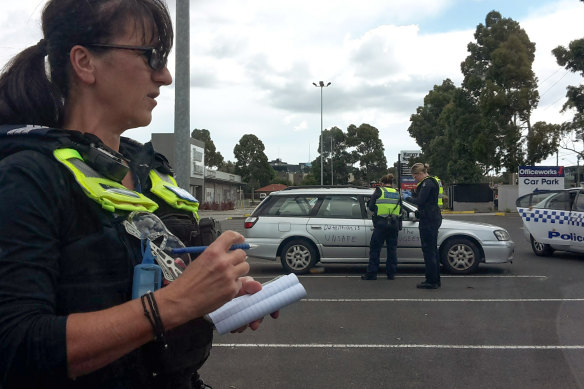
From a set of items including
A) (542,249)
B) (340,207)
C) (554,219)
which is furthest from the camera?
(542,249)

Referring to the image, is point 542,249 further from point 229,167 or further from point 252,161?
point 229,167

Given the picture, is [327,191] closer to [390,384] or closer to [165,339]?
[390,384]

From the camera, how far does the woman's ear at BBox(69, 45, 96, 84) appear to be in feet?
4.13

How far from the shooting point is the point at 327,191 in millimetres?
10828

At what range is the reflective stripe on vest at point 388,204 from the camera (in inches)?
377

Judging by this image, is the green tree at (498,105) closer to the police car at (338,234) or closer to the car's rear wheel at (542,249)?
the car's rear wheel at (542,249)

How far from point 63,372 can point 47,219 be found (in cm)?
28

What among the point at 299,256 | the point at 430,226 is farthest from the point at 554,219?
the point at 299,256

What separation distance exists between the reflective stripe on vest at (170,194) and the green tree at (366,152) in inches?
2157

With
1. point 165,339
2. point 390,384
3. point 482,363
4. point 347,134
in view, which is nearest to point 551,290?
point 482,363

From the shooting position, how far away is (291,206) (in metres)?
10.8

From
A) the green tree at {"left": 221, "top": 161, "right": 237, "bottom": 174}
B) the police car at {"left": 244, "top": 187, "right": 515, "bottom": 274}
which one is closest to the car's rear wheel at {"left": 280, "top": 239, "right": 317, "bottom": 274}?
the police car at {"left": 244, "top": 187, "right": 515, "bottom": 274}

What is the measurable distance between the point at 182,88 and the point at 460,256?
6.53 metres

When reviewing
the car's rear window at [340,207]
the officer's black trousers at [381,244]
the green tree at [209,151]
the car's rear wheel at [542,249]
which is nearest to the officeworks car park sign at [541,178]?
the car's rear wheel at [542,249]
